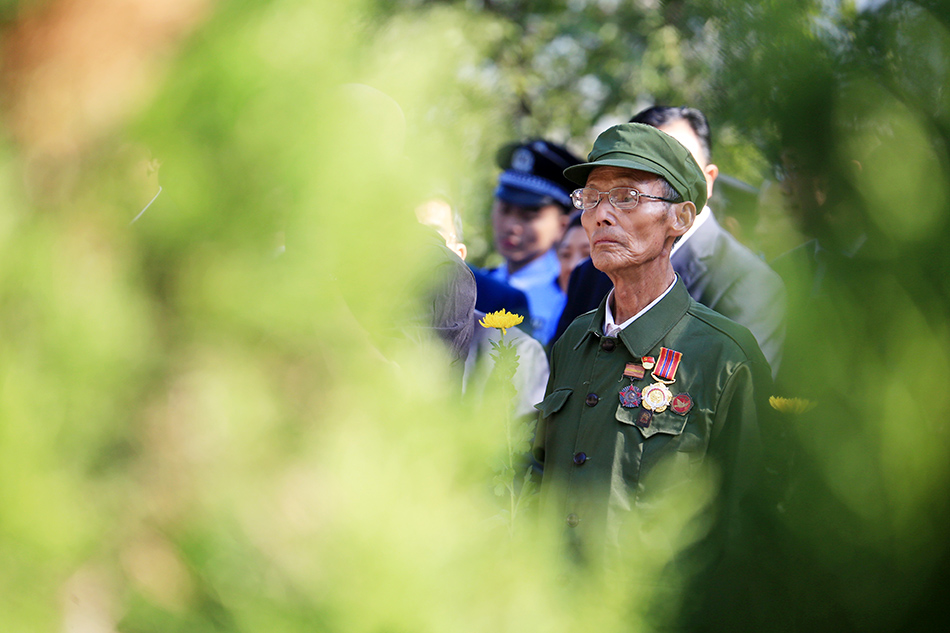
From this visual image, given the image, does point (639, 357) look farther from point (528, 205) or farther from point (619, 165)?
point (528, 205)

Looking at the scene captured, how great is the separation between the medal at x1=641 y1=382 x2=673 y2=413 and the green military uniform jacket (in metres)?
0.02

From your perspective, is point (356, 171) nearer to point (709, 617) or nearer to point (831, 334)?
point (831, 334)

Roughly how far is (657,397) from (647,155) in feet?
2.34

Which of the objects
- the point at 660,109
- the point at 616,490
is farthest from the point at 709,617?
the point at 660,109

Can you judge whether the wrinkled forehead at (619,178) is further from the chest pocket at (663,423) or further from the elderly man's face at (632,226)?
the chest pocket at (663,423)

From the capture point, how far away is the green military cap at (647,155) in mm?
2318

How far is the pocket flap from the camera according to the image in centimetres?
235

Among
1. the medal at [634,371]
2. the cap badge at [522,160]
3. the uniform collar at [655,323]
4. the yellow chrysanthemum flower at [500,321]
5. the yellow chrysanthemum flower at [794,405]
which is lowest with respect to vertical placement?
the cap badge at [522,160]

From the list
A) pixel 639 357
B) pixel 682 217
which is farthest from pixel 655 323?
pixel 682 217

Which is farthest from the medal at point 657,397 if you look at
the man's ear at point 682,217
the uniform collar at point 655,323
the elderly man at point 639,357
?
the man's ear at point 682,217

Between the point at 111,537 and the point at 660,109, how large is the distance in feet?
11.4

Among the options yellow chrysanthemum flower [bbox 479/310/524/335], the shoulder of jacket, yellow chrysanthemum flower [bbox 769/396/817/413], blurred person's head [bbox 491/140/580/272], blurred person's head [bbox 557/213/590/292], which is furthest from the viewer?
blurred person's head [bbox 491/140/580/272]

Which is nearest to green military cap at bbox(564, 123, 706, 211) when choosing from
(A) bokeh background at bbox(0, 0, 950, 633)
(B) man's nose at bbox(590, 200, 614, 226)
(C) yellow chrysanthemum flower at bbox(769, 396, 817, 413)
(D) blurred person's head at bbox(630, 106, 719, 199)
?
(B) man's nose at bbox(590, 200, 614, 226)

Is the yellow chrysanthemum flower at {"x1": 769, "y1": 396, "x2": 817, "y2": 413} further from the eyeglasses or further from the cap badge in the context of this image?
the cap badge
